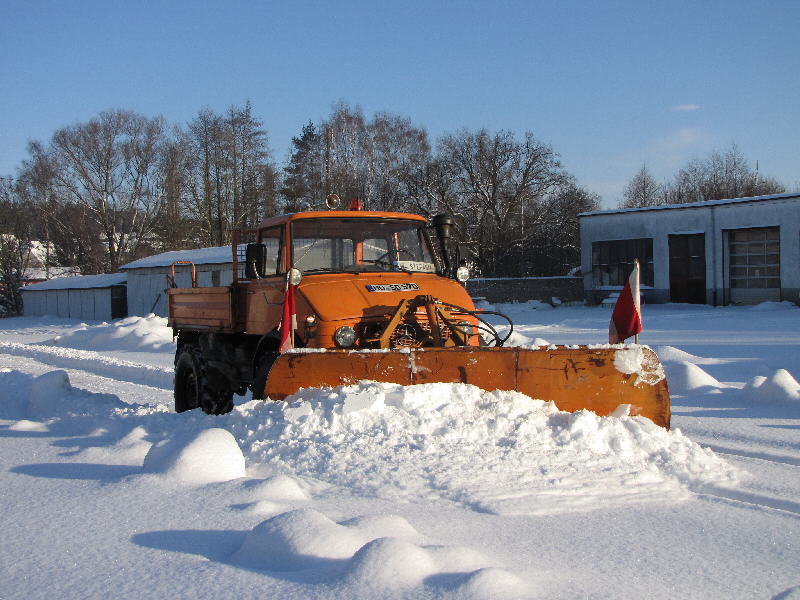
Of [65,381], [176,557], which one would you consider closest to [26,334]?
[65,381]

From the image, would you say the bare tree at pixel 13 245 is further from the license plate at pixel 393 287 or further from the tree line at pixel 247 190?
the license plate at pixel 393 287

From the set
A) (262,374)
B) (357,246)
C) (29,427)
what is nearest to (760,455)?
(357,246)

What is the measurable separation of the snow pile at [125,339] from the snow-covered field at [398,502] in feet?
40.3

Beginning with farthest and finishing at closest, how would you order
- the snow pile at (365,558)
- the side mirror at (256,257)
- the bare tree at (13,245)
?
1. the bare tree at (13,245)
2. the side mirror at (256,257)
3. the snow pile at (365,558)

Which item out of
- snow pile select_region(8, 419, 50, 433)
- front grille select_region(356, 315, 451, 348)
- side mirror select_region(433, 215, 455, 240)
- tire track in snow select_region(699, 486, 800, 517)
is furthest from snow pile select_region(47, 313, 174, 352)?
tire track in snow select_region(699, 486, 800, 517)

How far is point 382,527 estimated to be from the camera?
3.55 m

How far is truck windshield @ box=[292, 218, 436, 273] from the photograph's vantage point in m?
6.83

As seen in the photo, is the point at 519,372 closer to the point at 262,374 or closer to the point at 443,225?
the point at 443,225

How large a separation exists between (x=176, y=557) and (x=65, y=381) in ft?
18.6

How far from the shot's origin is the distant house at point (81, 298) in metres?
36.2

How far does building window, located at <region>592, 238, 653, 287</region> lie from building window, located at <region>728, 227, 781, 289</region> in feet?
9.72

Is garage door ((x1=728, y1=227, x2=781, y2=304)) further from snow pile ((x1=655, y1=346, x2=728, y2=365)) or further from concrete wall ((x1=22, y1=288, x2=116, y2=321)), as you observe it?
concrete wall ((x1=22, y1=288, x2=116, y2=321))

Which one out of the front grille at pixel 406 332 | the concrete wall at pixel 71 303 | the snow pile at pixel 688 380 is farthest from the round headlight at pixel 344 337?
the concrete wall at pixel 71 303

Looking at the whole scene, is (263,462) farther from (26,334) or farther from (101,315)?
(101,315)
